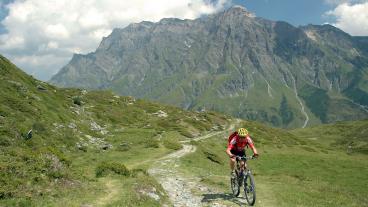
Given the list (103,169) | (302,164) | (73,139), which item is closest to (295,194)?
(103,169)

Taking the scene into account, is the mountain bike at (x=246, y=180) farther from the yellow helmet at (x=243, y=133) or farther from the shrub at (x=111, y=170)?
the shrub at (x=111, y=170)

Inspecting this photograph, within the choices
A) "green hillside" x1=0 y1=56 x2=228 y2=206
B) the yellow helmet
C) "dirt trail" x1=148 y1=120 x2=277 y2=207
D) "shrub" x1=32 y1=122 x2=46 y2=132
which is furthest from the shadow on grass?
"shrub" x1=32 y1=122 x2=46 y2=132

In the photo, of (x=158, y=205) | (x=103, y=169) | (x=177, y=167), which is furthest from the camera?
(x=177, y=167)

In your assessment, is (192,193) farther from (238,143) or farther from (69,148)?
(69,148)

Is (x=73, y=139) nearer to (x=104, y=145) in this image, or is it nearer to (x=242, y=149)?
(x=104, y=145)

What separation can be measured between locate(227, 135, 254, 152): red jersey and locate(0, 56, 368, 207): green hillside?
3.56 metres

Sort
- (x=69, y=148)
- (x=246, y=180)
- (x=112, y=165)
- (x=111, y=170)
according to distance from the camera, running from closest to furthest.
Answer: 1. (x=246, y=180)
2. (x=111, y=170)
3. (x=112, y=165)
4. (x=69, y=148)

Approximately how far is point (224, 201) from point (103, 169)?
37.5 feet

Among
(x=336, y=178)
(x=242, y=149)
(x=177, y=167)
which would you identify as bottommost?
(x=336, y=178)

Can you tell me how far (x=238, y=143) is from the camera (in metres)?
22.9

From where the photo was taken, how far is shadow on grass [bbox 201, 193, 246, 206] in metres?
23.6

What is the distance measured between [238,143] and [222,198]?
442 cm

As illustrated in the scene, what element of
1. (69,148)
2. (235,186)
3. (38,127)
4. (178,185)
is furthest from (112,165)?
(38,127)

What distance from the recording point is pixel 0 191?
1936 centimetres
